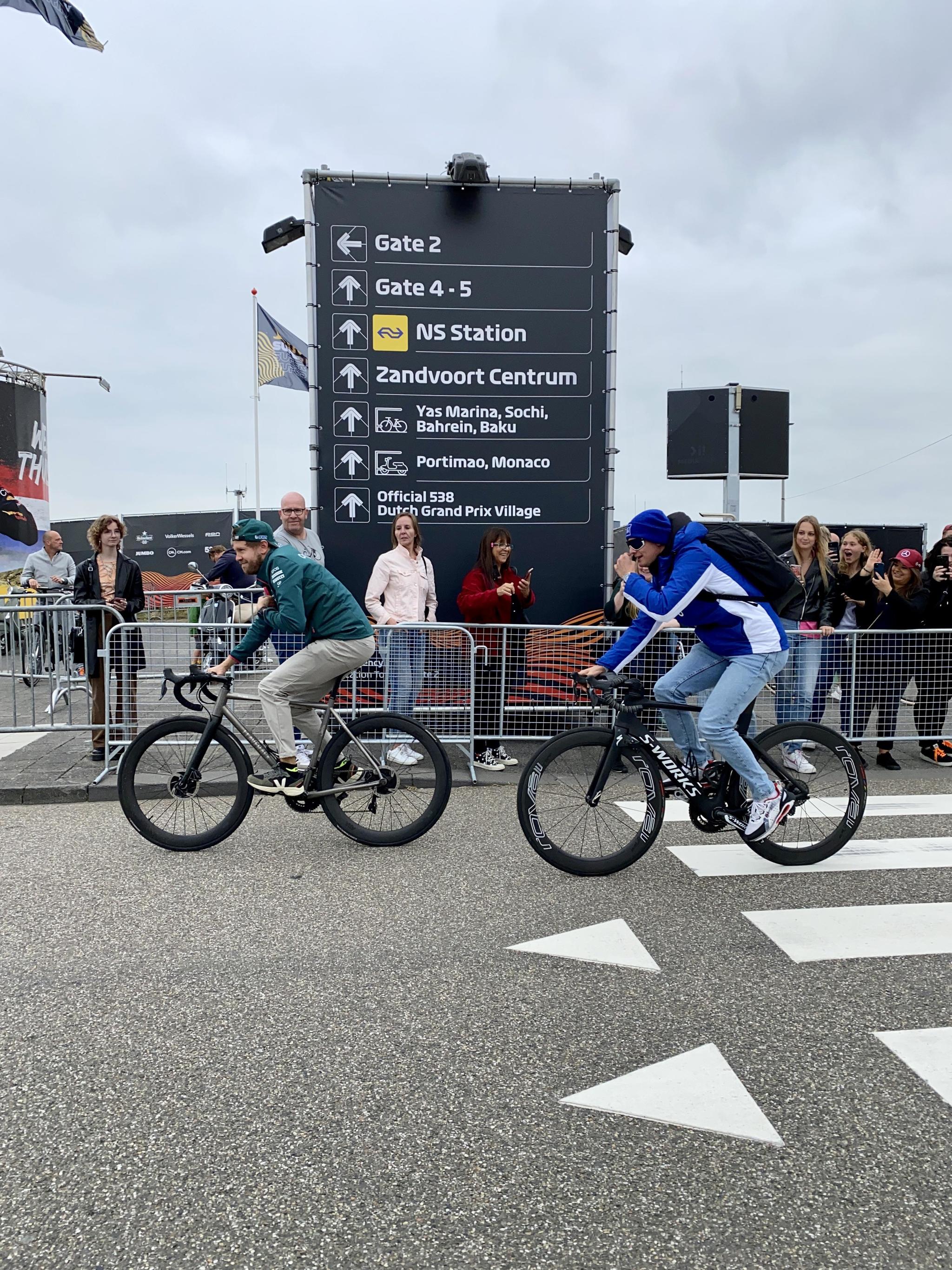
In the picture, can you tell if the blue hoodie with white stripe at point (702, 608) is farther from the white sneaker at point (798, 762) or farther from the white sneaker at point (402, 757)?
the white sneaker at point (402, 757)

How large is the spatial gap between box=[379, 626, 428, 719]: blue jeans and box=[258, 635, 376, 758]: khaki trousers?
1.74 meters

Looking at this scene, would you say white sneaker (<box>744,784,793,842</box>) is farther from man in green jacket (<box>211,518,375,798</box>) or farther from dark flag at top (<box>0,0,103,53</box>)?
dark flag at top (<box>0,0,103,53</box>)

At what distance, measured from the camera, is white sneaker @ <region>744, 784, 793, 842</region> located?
16.3ft

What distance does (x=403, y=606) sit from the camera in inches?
302

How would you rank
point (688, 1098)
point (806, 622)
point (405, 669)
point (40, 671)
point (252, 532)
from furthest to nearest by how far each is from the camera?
1. point (40, 671)
2. point (806, 622)
3. point (405, 669)
4. point (252, 532)
5. point (688, 1098)

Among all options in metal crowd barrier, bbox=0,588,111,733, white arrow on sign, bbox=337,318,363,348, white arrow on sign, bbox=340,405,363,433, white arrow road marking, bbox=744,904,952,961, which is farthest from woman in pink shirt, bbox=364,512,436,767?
white arrow road marking, bbox=744,904,952,961

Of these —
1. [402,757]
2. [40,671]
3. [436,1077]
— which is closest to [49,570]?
[40,671]

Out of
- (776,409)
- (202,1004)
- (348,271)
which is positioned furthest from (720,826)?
(776,409)

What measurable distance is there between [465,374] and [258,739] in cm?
426

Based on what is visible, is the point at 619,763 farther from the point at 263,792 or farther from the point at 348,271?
the point at 348,271

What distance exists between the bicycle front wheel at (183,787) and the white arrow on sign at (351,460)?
3.47 meters

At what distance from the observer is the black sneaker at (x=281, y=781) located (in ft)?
17.7

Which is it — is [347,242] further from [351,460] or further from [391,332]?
[351,460]

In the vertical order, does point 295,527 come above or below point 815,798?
above
